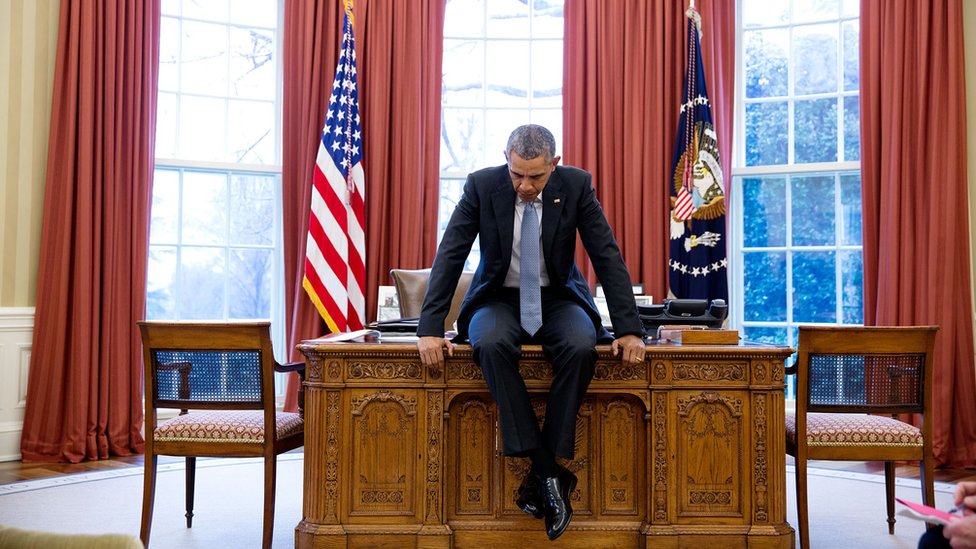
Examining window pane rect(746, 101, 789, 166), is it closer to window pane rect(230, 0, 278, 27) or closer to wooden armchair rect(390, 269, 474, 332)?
wooden armchair rect(390, 269, 474, 332)

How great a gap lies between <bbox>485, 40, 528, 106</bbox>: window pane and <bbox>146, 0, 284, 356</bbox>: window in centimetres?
149

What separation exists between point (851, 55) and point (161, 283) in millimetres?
4782

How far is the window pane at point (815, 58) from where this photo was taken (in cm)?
568

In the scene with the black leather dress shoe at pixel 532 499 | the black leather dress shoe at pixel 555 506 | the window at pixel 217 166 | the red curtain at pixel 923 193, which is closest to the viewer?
the black leather dress shoe at pixel 555 506

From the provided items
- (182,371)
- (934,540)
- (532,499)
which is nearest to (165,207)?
(182,371)

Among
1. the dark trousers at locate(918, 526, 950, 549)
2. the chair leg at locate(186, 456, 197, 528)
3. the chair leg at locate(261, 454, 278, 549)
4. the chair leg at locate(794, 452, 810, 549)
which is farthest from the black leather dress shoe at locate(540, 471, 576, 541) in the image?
the chair leg at locate(186, 456, 197, 528)

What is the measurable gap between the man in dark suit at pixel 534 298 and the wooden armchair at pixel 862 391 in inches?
27.2

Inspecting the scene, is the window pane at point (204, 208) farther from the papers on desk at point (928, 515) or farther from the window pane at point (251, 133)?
the papers on desk at point (928, 515)

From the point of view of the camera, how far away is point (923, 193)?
16.6 ft

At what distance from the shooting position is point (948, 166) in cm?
499

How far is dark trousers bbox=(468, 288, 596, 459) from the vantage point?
276 cm

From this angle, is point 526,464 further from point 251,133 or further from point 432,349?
point 251,133

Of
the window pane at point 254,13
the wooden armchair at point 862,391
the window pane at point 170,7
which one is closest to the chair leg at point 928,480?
the wooden armchair at point 862,391

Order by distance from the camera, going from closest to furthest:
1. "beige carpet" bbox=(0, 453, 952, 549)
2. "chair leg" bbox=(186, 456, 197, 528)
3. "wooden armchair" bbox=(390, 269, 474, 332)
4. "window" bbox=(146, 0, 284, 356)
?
"beige carpet" bbox=(0, 453, 952, 549)
"chair leg" bbox=(186, 456, 197, 528)
"wooden armchair" bbox=(390, 269, 474, 332)
"window" bbox=(146, 0, 284, 356)
